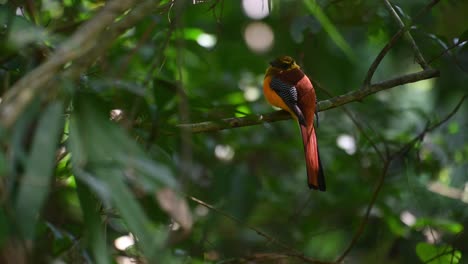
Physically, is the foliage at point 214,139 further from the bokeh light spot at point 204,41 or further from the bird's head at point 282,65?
the bird's head at point 282,65

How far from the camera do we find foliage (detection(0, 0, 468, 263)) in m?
1.71

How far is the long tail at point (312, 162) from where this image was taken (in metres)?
3.38

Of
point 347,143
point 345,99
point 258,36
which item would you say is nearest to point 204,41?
point 347,143

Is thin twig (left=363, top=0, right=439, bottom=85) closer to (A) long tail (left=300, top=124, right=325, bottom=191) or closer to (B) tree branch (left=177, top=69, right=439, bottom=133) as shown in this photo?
(B) tree branch (left=177, top=69, right=439, bottom=133)

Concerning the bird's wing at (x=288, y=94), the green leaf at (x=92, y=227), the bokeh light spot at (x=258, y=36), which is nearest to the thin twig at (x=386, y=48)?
the bird's wing at (x=288, y=94)

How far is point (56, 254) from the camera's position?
3250 millimetres

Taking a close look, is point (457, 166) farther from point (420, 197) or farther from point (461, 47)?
point (461, 47)

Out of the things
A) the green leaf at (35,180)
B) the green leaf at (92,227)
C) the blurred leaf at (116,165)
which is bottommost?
the green leaf at (92,227)

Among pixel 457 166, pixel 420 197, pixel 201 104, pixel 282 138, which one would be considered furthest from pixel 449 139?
pixel 201 104

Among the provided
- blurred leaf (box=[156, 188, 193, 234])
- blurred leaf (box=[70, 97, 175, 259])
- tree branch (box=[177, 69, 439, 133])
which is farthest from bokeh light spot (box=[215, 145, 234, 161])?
blurred leaf (box=[156, 188, 193, 234])

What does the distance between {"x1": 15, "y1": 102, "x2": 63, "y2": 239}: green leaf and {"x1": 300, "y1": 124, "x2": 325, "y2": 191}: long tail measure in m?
1.94

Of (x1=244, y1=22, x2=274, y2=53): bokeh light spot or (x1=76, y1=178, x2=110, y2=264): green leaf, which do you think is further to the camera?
(x1=244, y1=22, x2=274, y2=53): bokeh light spot

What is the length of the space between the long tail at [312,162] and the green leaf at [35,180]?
1.94m

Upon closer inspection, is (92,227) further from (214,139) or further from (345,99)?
(214,139)
